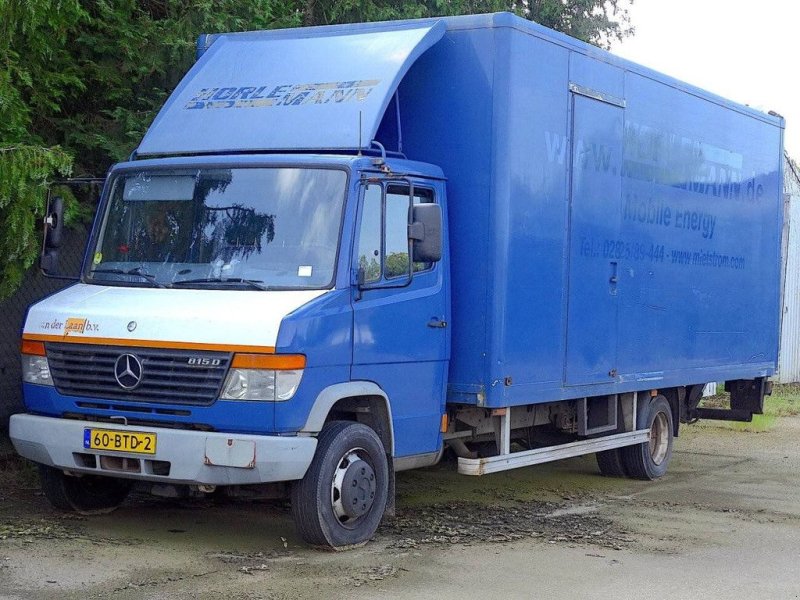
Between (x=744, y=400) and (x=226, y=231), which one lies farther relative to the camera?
(x=744, y=400)

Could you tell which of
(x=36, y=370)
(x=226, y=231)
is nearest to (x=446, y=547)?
(x=226, y=231)

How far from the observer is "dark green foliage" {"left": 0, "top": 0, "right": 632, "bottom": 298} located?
9.13 meters

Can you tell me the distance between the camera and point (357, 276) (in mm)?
8148

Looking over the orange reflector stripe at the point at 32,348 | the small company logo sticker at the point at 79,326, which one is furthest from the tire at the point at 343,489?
the orange reflector stripe at the point at 32,348

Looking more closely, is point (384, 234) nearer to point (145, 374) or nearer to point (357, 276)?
point (357, 276)

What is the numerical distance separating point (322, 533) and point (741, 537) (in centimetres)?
339

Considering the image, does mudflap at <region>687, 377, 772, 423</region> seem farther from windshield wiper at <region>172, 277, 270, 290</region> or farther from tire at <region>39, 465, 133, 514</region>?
windshield wiper at <region>172, 277, 270, 290</region>

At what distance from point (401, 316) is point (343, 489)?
126 cm

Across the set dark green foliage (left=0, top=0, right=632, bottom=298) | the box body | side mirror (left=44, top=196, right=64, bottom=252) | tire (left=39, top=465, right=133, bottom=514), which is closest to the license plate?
tire (left=39, top=465, right=133, bottom=514)

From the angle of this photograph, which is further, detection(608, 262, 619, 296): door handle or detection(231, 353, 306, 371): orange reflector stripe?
detection(608, 262, 619, 296): door handle

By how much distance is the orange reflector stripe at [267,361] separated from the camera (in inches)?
299

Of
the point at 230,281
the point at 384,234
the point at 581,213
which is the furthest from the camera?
the point at 581,213

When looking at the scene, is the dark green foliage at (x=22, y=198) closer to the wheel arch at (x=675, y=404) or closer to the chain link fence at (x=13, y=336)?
the chain link fence at (x=13, y=336)

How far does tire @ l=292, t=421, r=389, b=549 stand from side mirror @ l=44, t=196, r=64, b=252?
2458mm
